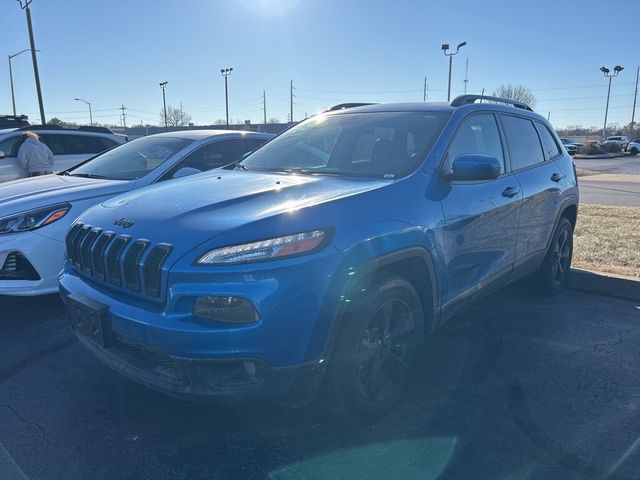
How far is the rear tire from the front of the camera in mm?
4936

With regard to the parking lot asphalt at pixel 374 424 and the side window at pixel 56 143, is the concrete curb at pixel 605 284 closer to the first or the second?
the parking lot asphalt at pixel 374 424

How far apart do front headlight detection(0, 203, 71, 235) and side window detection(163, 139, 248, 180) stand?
3.72 ft

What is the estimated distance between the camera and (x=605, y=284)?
525 centimetres

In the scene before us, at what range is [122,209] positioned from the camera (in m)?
3.00

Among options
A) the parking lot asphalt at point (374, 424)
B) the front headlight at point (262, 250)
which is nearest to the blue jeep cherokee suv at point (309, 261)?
the front headlight at point (262, 250)

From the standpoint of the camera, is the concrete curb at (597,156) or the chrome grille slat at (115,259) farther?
the concrete curb at (597,156)

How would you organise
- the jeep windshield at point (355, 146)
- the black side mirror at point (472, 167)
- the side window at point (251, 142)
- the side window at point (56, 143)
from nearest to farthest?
the black side mirror at point (472, 167) < the jeep windshield at point (355, 146) < the side window at point (251, 142) < the side window at point (56, 143)

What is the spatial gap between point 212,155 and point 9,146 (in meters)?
5.78

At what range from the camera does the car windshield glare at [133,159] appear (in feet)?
17.5

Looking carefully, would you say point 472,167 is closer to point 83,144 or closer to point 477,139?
point 477,139

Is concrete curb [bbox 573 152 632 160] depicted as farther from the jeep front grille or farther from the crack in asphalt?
the crack in asphalt

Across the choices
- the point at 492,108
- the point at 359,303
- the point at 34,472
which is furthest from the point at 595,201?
the point at 34,472

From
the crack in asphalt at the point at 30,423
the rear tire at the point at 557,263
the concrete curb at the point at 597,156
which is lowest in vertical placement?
the concrete curb at the point at 597,156

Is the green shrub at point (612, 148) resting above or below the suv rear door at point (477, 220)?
below
